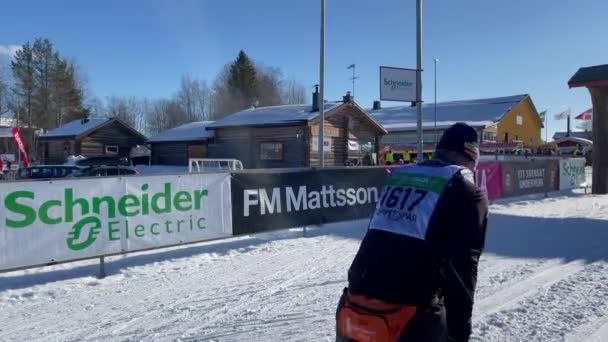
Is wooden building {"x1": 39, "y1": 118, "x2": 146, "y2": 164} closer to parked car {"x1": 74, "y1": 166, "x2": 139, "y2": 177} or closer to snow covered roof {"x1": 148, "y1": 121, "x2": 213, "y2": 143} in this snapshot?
snow covered roof {"x1": 148, "y1": 121, "x2": 213, "y2": 143}

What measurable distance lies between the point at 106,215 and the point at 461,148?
239 inches

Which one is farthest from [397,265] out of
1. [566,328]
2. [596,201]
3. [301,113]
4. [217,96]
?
[217,96]

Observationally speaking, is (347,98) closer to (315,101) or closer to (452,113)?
(315,101)

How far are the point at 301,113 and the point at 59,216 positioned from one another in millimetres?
24617

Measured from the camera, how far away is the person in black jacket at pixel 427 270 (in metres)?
2.29

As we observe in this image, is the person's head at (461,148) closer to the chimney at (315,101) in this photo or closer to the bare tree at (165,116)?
the chimney at (315,101)

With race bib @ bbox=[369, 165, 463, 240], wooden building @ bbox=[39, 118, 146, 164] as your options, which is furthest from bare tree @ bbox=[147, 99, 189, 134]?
race bib @ bbox=[369, 165, 463, 240]

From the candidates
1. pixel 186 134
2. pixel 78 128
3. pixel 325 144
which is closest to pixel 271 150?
pixel 325 144

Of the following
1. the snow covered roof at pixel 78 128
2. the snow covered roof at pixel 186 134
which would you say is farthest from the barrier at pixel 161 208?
the snow covered roof at pixel 78 128

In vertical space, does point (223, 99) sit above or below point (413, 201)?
above

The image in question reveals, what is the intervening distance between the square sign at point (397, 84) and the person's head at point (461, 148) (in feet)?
30.1

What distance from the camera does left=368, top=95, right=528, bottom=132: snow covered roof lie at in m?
48.9

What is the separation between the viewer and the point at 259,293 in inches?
254

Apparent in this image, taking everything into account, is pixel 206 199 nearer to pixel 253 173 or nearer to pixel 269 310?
pixel 253 173
